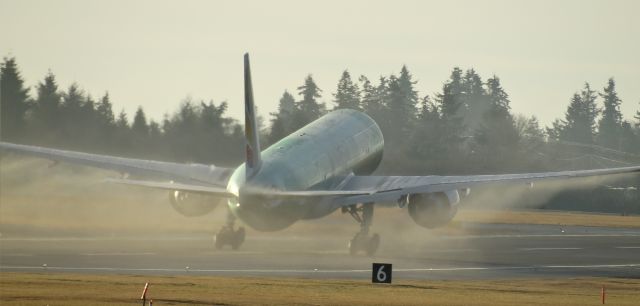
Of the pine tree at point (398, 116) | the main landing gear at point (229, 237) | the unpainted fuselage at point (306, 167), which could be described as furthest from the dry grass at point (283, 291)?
the pine tree at point (398, 116)

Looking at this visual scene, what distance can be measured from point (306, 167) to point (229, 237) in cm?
515

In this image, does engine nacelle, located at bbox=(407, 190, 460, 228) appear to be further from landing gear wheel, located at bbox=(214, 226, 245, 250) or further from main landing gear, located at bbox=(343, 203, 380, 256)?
landing gear wheel, located at bbox=(214, 226, 245, 250)

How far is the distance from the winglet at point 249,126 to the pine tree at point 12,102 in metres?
36.5

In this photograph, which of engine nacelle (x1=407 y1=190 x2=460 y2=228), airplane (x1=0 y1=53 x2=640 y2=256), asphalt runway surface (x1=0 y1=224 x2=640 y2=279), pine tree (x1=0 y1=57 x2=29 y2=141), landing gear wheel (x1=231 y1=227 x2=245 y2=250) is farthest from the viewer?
pine tree (x1=0 y1=57 x2=29 y2=141)

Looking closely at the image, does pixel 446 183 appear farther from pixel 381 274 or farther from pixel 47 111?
pixel 47 111

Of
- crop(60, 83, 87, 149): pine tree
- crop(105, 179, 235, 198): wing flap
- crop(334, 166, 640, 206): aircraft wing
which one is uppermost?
crop(60, 83, 87, 149): pine tree

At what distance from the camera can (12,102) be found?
311 ft

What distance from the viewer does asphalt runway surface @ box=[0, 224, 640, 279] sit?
54.7 meters

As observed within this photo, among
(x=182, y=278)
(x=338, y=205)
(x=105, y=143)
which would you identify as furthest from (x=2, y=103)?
(x=182, y=278)

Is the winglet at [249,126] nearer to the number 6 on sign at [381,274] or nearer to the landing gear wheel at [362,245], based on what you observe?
the landing gear wheel at [362,245]

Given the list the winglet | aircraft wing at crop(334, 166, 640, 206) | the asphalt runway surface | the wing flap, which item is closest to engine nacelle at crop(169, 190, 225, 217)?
the asphalt runway surface

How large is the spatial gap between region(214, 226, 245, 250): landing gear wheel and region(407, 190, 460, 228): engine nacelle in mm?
7899

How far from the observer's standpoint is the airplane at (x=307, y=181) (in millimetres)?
57000

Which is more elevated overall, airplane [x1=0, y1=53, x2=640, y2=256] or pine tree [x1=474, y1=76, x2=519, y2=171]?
pine tree [x1=474, y1=76, x2=519, y2=171]
